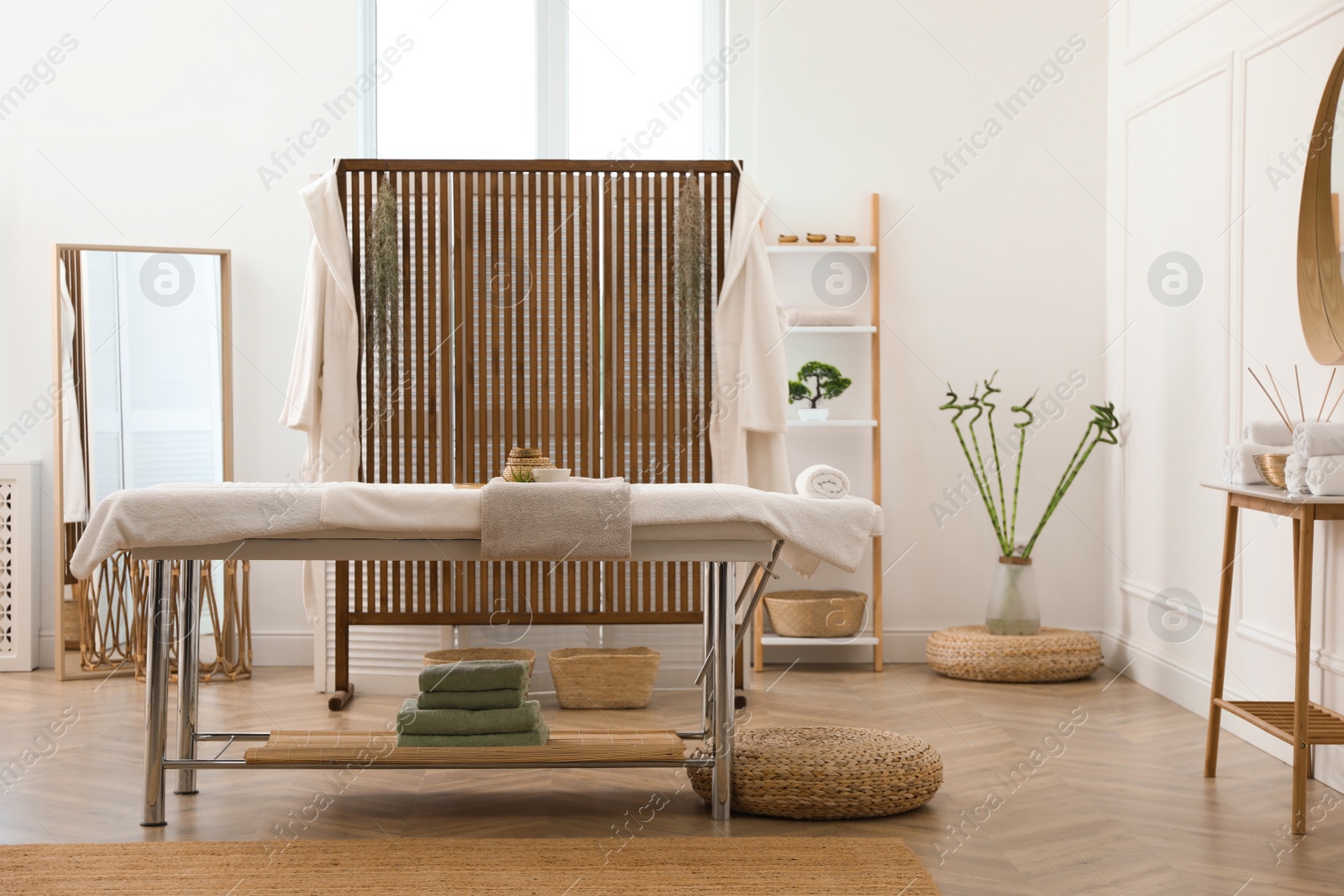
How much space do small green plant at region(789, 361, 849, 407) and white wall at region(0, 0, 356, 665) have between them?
2.26 m

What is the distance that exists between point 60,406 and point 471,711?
3032mm

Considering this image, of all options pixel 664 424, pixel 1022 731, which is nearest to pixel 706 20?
pixel 664 424

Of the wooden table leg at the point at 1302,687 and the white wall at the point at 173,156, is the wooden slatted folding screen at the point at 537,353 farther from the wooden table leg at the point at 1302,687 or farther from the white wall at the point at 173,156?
the wooden table leg at the point at 1302,687

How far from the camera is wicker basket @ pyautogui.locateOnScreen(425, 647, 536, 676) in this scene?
457cm

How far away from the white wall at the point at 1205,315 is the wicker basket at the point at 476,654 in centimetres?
256

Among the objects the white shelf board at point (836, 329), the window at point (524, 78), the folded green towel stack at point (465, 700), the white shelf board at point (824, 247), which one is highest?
the window at point (524, 78)

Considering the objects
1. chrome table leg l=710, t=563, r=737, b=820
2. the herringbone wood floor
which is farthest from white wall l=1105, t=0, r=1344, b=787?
chrome table leg l=710, t=563, r=737, b=820

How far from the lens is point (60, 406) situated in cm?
512

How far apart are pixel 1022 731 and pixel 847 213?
250cm

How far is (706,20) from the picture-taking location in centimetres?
554

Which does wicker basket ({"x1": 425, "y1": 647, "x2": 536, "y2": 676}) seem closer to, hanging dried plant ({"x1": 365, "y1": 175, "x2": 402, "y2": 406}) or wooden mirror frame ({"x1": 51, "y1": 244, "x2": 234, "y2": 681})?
hanging dried plant ({"x1": 365, "y1": 175, "x2": 402, "y2": 406})

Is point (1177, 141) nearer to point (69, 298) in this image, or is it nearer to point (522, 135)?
point (522, 135)

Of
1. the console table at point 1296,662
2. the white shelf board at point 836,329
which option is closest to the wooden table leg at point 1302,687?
the console table at point 1296,662

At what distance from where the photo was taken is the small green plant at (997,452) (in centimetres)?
509
